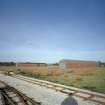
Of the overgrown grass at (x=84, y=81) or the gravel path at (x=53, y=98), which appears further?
the overgrown grass at (x=84, y=81)

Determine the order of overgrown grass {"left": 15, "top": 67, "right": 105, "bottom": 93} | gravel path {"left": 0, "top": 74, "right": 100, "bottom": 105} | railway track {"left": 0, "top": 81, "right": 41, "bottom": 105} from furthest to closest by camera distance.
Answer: overgrown grass {"left": 15, "top": 67, "right": 105, "bottom": 93} → gravel path {"left": 0, "top": 74, "right": 100, "bottom": 105} → railway track {"left": 0, "top": 81, "right": 41, "bottom": 105}

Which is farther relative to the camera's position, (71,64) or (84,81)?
(71,64)

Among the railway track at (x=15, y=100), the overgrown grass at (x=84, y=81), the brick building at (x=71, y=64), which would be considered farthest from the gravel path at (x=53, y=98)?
the brick building at (x=71, y=64)

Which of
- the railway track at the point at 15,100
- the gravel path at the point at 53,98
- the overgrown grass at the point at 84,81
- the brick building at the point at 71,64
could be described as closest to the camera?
the railway track at the point at 15,100

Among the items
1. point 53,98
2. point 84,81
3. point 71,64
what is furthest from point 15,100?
point 71,64

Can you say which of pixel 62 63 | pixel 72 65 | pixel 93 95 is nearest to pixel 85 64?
pixel 72 65

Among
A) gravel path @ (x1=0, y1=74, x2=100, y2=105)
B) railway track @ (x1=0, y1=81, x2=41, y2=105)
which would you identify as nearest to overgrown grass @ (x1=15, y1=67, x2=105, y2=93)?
gravel path @ (x1=0, y1=74, x2=100, y2=105)

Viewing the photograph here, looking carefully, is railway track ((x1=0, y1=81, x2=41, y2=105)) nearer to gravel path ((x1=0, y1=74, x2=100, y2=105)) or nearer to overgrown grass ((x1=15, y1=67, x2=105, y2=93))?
gravel path ((x1=0, y1=74, x2=100, y2=105))

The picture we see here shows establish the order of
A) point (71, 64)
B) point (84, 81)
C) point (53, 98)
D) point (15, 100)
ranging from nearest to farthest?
point (15, 100), point (53, 98), point (84, 81), point (71, 64)

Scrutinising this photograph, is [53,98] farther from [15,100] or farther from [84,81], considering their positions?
[84,81]

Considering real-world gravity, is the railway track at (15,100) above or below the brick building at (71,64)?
below

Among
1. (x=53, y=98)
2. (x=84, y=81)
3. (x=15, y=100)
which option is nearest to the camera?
(x=15, y=100)

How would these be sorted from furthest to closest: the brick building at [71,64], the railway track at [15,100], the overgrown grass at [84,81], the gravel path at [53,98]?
the brick building at [71,64] → the overgrown grass at [84,81] → the gravel path at [53,98] → the railway track at [15,100]

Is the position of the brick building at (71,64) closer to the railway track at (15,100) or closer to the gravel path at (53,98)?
the gravel path at (53,98)
